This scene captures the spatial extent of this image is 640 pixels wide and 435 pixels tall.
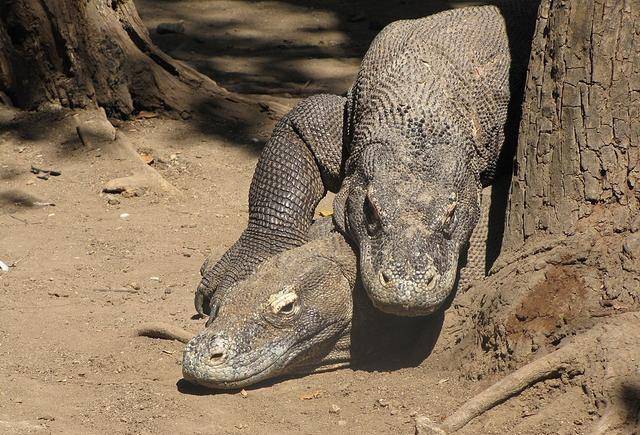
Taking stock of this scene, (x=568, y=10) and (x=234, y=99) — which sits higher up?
(x=568, y=10)

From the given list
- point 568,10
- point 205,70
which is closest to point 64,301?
point 568,10

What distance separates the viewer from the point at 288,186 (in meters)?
5.49

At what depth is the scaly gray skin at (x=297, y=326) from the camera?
14.0 ft

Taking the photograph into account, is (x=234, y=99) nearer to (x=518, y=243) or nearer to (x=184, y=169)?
(x=184, y=169)

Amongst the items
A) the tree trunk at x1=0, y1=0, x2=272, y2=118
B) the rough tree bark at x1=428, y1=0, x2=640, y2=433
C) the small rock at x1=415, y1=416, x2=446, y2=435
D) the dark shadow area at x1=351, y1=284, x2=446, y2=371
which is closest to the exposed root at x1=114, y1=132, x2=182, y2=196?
the tree trunk at x1=0, y1=0, x2=272, y2=118

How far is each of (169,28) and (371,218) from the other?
6447 millimetres

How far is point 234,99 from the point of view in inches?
316

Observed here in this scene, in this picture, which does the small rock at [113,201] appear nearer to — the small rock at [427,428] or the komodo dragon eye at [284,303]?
the komodo dragon eye at [284,303]

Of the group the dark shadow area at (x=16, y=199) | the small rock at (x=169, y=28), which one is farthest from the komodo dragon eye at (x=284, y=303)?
the small rock at (x=169, y=28)

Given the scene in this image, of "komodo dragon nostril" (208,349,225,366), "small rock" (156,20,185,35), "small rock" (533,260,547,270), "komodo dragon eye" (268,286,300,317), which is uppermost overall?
"small rock" (533,260,547,270)

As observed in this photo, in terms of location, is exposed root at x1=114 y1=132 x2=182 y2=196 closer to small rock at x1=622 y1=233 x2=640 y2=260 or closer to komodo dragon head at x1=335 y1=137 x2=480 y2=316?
komodo dragon head at x1=335 y1=137 x2=480 y2=316

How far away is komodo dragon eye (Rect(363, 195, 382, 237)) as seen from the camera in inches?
172

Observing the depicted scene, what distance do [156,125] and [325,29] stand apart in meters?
3.31

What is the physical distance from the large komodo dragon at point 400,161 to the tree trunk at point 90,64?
2256 mm
